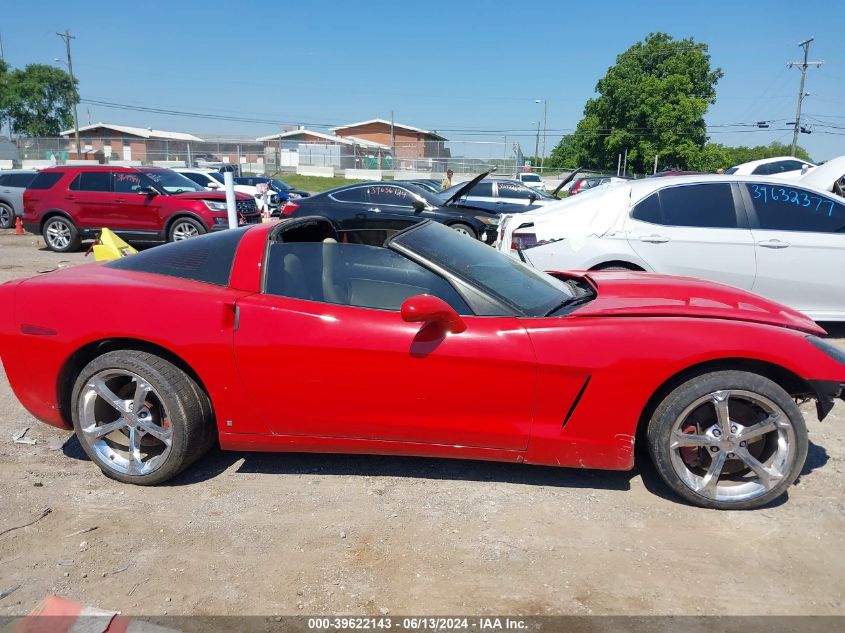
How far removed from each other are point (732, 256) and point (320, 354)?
4232mm

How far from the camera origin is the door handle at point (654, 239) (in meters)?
5.69

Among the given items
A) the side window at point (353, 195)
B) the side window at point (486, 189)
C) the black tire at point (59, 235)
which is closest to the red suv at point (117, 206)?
the black tire at point (59, 235)

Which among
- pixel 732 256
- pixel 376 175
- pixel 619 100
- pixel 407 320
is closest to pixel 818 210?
pixel 732 256

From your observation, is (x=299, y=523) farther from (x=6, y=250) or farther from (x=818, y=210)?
(x=6, y=250)

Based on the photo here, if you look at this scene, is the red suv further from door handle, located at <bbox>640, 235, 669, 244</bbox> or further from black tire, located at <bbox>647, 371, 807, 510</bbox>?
black tire, located at <bbox>647, 371, 807, 510</bbox>

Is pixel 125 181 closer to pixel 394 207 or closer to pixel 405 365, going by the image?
pixel 394 207

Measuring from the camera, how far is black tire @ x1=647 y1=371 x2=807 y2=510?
9.54 ft

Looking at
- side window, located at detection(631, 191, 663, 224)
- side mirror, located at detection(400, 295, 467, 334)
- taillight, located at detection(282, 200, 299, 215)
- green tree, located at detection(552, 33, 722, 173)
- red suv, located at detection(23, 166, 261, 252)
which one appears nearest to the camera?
side mirror, located at detection(400, 295, 467, 334)

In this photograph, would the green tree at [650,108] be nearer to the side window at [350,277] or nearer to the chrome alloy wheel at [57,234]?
the chrome alloy wheel at [57,234]

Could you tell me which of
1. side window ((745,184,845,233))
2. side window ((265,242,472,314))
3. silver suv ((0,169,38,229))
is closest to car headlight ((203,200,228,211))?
silver suv ((0,169,38,229))

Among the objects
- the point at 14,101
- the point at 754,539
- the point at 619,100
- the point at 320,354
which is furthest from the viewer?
the point at 14,101

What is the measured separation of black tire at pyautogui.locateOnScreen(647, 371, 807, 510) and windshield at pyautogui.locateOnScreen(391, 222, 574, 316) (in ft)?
2.54

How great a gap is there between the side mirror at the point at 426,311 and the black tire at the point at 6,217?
18134 mm

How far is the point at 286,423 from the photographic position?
3.16 metres
